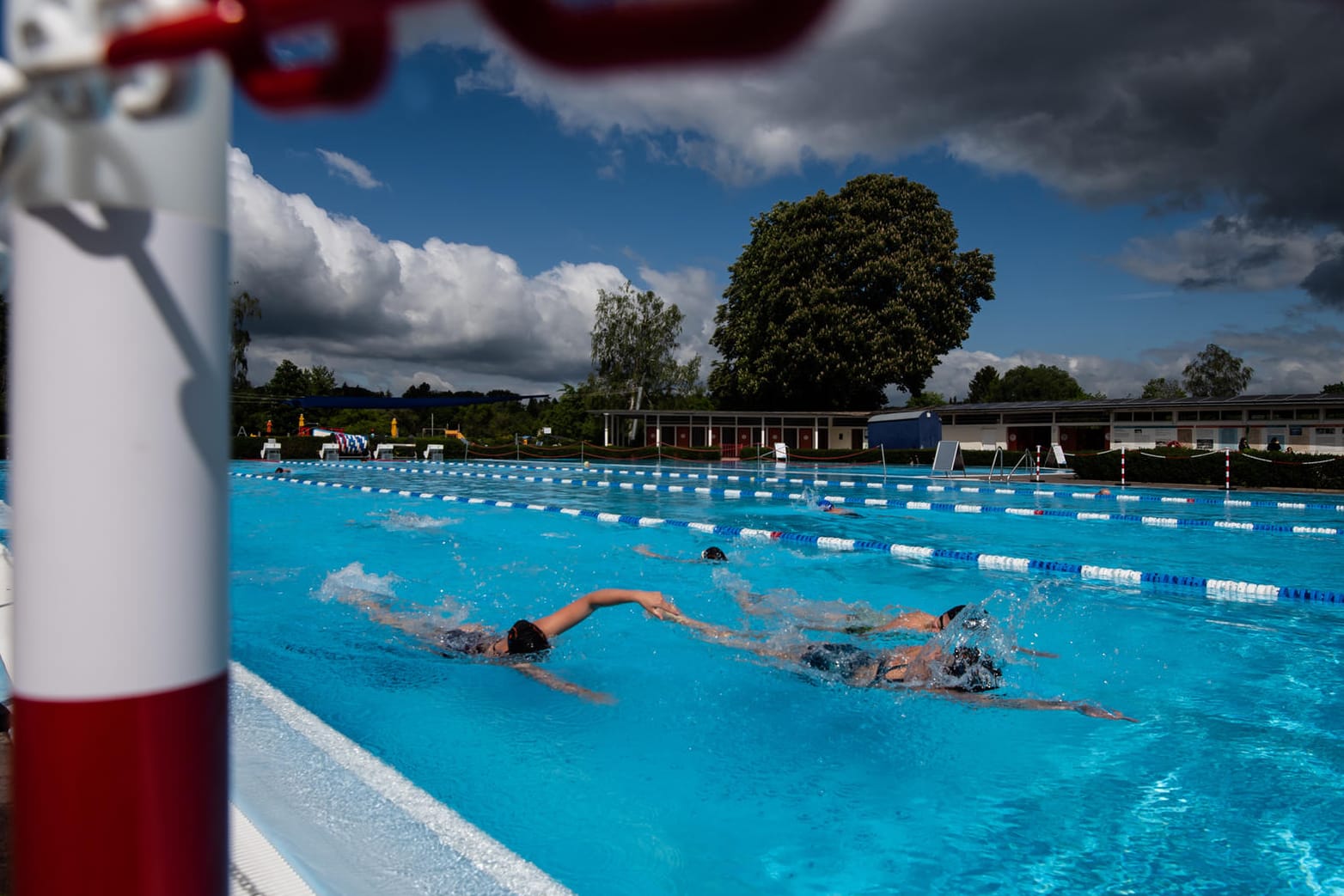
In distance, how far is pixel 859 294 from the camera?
3556 cm

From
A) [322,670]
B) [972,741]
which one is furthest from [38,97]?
[322,670]

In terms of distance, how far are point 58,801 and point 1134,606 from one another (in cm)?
837

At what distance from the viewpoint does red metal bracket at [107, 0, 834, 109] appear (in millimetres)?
600

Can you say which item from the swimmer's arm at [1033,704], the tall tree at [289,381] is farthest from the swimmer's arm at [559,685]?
the tall tree at [289,381]

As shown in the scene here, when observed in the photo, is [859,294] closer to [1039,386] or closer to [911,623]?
[911,623]

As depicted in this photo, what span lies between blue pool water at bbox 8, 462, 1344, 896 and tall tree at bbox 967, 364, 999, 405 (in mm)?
83592

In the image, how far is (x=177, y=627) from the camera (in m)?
0.97

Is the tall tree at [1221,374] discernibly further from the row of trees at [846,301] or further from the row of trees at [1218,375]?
the row of trees at [846,301]

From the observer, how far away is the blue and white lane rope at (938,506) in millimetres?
12102

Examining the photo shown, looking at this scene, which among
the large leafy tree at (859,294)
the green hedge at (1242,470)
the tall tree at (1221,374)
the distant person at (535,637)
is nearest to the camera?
the distant person at (535,637)

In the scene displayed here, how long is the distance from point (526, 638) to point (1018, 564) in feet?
19.6

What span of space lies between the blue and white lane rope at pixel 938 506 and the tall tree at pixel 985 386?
249 feet

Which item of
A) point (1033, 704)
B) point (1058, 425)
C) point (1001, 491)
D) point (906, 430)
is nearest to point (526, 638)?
point (1033, 704)

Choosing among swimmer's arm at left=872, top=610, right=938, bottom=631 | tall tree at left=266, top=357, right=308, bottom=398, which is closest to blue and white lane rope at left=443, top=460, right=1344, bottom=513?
swimmer's arm at left=872, top=610, right=938, bottom=631
